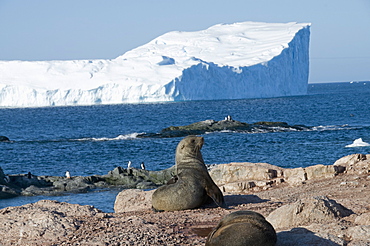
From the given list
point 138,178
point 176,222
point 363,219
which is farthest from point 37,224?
point 138,178

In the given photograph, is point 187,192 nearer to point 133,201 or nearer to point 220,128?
point 133,201

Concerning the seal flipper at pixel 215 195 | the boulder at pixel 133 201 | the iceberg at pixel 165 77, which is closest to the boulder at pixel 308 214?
the seal flipper at pixel 215 195

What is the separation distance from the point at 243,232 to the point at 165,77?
164 ft

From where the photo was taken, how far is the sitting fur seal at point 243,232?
187 inches

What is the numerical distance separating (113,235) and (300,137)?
2576cm

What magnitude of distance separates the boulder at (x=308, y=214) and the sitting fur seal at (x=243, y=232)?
108cm

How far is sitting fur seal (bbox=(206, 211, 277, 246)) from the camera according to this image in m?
4.75

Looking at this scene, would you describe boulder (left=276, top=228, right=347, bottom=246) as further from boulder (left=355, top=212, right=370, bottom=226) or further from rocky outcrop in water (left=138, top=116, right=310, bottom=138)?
rocky outcrop in water (left=138, top=116, right=310, bottom=138)

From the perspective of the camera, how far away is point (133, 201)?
8375 millimetres

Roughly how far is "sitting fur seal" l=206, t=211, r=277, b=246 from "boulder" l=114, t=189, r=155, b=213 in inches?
125

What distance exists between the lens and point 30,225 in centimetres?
599

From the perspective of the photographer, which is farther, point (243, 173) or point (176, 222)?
point (243, 173)

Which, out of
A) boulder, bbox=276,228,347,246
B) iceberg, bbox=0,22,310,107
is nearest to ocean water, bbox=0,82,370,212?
boulder, bbox=276,228,347,246

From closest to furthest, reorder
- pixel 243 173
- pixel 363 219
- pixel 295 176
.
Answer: pixel 363 219 → pixel 295 176 → pixel 243 173
